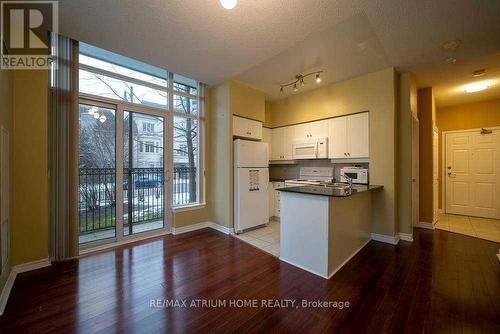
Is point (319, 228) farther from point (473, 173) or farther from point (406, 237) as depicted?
point (473, 173)

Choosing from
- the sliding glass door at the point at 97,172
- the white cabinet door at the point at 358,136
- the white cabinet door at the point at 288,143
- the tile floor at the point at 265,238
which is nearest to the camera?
the sliding glass door at the point at 97,172

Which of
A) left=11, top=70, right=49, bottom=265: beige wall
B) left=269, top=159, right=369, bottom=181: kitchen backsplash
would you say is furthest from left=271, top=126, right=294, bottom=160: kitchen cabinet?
left=11, top=70, right=49, bottom=265: beige wall

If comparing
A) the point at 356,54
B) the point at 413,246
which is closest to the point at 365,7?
the point at 356,54

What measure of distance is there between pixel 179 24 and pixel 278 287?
3047mm

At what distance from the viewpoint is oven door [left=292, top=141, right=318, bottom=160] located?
4222mm

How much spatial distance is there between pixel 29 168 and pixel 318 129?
4.42m

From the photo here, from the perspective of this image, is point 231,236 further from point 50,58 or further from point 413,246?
point 50,58

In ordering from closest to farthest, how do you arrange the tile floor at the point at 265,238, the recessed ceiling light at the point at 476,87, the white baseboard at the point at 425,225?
the tile floor at the point at 265,238, the recessed ceiling light at the point at 476,87, the white baseboard at the point at 425,225

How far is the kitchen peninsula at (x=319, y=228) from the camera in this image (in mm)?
2312

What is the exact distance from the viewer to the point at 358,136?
12.0ft

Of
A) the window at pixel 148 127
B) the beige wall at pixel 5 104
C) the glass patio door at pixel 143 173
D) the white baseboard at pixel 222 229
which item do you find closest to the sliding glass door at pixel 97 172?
the glass patio door at pixel 143 173

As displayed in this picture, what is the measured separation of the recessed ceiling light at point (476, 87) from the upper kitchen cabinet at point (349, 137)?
7.50 ft

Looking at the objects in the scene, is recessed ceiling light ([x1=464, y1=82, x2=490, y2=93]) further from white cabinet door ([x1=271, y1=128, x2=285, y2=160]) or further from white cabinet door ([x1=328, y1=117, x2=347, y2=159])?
white cabinet door ([x1=271, y1=128, x2=285, y2=160])

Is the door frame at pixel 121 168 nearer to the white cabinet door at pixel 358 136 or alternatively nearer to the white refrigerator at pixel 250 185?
the white refrigerator at pixel 250 185
